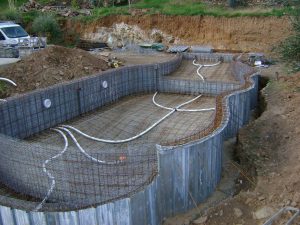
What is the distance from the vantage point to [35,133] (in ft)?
27.0

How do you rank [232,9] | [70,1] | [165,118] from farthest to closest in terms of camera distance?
[70,1], [232,9], [165,118]

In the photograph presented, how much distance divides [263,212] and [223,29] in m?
16.1

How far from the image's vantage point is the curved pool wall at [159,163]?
190 inches

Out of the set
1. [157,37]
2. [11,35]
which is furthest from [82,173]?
[157,37]

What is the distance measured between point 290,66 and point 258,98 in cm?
150

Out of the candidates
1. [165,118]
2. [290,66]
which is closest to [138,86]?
[165,118]

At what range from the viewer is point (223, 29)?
65.7 ft

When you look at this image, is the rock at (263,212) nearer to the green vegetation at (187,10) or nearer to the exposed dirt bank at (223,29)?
the exposed dirt bank at (223,29)

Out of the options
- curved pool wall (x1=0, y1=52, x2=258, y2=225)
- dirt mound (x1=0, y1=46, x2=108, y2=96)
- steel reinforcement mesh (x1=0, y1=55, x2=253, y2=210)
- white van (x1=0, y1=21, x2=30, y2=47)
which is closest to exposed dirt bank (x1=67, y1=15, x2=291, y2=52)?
white van (x1=0, y1=21, x2=30, y2=47)

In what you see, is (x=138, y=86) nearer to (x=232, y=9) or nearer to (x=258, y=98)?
(x=258, y=98)

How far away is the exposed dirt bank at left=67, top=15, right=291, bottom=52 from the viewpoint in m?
18.8

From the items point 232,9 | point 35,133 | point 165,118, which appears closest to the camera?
point 35,133

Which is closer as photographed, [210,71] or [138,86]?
[138,86]

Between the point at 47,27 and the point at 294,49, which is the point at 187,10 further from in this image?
the point at 294,49
